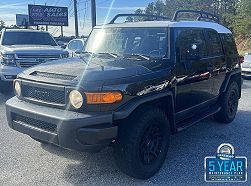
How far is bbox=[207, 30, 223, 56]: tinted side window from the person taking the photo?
17.1 feet

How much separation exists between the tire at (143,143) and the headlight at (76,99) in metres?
0.53

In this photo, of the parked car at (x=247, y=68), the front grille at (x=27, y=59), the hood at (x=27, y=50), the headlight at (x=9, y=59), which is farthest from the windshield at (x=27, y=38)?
the parked car at (x=247, y=68)

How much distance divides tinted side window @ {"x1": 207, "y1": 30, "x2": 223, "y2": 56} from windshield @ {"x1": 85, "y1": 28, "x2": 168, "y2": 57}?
1.21 meters

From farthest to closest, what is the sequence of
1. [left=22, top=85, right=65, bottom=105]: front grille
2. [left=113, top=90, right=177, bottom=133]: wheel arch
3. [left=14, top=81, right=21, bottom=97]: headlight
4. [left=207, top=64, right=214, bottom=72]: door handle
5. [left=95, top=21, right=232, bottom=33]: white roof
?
[left=207, top=64, right=214, bottom=72]: door handle < [left=95, top=21, right=232, bottom=33]: white roof < [left=14, top=81, right=21, bottom=97]: headlight < [left=22, top=85, right=65, bottom=105]: front grille < [left=113, top=90, right=177, bottom=133]: wheel arch

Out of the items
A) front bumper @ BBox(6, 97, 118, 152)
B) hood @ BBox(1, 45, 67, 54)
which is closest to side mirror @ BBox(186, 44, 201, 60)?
front bumper @ BBox(6, 97, 118, 152)

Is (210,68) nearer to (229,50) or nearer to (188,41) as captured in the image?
(188,41)

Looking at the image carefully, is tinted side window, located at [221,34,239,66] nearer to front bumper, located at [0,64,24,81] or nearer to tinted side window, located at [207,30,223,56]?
tinted side window, located at [207,30,223,56]

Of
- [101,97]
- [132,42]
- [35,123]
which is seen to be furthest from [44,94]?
[132,42]

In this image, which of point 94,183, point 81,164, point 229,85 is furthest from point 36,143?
point 229,85

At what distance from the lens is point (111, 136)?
329 cm

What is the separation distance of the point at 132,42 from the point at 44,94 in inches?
62.1

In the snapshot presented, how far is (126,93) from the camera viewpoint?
3391 millimetres

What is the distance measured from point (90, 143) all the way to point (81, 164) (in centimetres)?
96

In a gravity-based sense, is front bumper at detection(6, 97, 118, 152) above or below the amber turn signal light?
below
